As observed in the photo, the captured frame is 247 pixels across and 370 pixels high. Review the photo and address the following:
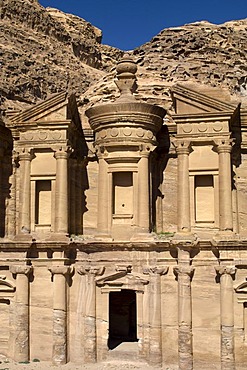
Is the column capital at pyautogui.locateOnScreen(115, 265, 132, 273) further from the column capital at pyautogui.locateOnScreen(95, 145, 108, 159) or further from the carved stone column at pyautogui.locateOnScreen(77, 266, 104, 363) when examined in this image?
the column capital at pyautogui.locateOnScreen(95, 145, 108, 159)

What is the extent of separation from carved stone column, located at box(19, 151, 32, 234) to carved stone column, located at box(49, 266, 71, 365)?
2137 mm

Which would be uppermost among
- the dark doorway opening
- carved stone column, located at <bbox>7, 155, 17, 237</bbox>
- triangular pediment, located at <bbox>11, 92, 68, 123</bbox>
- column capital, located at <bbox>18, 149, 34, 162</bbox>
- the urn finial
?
the urn finial

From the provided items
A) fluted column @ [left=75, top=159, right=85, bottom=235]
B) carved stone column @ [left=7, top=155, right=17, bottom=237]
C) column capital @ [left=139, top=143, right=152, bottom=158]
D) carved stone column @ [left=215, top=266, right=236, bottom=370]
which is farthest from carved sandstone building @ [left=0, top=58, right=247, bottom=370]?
carved stone column @ [left=7, top=155, right=17, bottom=237]

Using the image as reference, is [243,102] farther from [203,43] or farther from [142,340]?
[142,340]

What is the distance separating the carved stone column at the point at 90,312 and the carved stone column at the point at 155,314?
74.4 inches

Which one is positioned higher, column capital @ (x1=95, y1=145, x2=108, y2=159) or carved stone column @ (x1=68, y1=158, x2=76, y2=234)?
column capital @ (x1=95, y1=145, x2=108, y2=159)

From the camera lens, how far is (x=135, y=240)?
18719 mm

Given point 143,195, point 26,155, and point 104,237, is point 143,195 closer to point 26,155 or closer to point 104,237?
point 104,237

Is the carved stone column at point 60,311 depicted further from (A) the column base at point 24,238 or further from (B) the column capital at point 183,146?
(B) the column capital at point 183,146

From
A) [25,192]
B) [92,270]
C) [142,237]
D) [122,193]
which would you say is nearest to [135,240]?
[142,237]

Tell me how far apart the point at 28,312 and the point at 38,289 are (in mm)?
896

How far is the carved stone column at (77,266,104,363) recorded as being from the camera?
18.6m

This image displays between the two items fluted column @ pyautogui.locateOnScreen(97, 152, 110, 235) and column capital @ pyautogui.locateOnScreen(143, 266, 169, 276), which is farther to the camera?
fluted column @ pyautogui.locateOnScreen(97, 152, 110, 235)

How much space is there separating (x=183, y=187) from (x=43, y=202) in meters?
5.60
